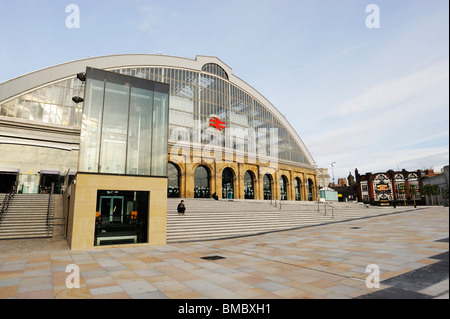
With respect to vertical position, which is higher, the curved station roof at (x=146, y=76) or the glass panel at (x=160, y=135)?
the curved station roof at (x=146, y=76)

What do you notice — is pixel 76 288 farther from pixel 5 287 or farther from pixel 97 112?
pixel 97 112

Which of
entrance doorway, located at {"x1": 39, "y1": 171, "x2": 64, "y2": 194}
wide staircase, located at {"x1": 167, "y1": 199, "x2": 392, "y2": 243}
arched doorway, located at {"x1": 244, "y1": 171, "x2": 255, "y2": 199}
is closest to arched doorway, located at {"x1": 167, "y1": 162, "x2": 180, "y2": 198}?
wide staircase, located at {"x1": 167, "y1": 199, "x2": 392, "y2": 243}

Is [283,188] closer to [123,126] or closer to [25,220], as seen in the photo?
[123,126]

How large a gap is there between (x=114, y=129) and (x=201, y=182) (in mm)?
25958

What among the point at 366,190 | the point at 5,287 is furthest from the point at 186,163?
the point at 366,190

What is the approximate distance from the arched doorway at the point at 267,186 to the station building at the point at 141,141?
0.27m

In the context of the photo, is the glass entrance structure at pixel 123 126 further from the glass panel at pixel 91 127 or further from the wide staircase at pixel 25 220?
the wide staircase at pixel 25 220

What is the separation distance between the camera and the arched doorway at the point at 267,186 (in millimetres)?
48781

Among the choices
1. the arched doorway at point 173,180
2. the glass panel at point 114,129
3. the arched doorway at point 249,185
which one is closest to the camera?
the glass panel at point 114,129

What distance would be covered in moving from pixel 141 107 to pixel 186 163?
22595 mm

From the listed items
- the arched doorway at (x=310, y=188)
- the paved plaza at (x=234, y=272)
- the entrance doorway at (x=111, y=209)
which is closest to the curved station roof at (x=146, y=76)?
the arched doorway at (x=310, y=188)

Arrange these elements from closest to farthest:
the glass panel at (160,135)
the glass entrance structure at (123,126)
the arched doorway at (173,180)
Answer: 1. the glass entrance structure at (123,126)
2. the glass panel at (160,135)
3. the arched doorway at (173,180)

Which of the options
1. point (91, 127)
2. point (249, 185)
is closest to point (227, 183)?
point (249, 185)

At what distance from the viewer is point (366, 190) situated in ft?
263
